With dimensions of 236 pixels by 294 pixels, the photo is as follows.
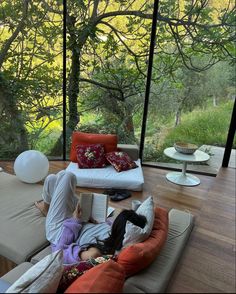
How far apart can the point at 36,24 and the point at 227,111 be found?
2.88 meters

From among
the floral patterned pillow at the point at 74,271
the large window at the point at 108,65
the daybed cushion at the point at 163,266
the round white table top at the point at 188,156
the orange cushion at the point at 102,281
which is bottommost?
the floral patterned pillow at the point at 74,271

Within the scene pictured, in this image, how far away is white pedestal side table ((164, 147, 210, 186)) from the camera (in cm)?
321

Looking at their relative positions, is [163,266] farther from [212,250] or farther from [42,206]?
[42,206]

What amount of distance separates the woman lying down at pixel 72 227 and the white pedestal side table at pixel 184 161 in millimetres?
1568

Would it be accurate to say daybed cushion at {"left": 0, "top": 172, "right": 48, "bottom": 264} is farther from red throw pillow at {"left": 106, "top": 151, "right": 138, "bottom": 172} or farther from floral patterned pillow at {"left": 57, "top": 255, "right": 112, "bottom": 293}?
red throw pillow at {"left": 106, "top": 151, "right": 138, "bottom": 172}

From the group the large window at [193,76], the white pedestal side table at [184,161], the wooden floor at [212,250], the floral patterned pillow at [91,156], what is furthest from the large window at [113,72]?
the wooden floor at [212,250]

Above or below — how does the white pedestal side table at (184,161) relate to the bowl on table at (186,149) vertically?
below

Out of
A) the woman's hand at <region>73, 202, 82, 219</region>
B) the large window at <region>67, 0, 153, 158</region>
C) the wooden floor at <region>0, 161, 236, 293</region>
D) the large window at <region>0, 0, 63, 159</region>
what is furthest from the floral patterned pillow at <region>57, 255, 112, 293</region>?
the large window at <region>0, 0, 63, 159</region>

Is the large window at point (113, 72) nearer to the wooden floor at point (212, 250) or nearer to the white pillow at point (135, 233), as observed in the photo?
the wooden floor at point (212, 250)

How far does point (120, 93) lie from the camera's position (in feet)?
13.5

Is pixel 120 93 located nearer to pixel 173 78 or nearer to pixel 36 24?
pixel 173 78

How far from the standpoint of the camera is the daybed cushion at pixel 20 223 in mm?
1776

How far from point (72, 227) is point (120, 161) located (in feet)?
5.37

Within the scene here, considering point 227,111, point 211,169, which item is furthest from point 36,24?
point 211,169
